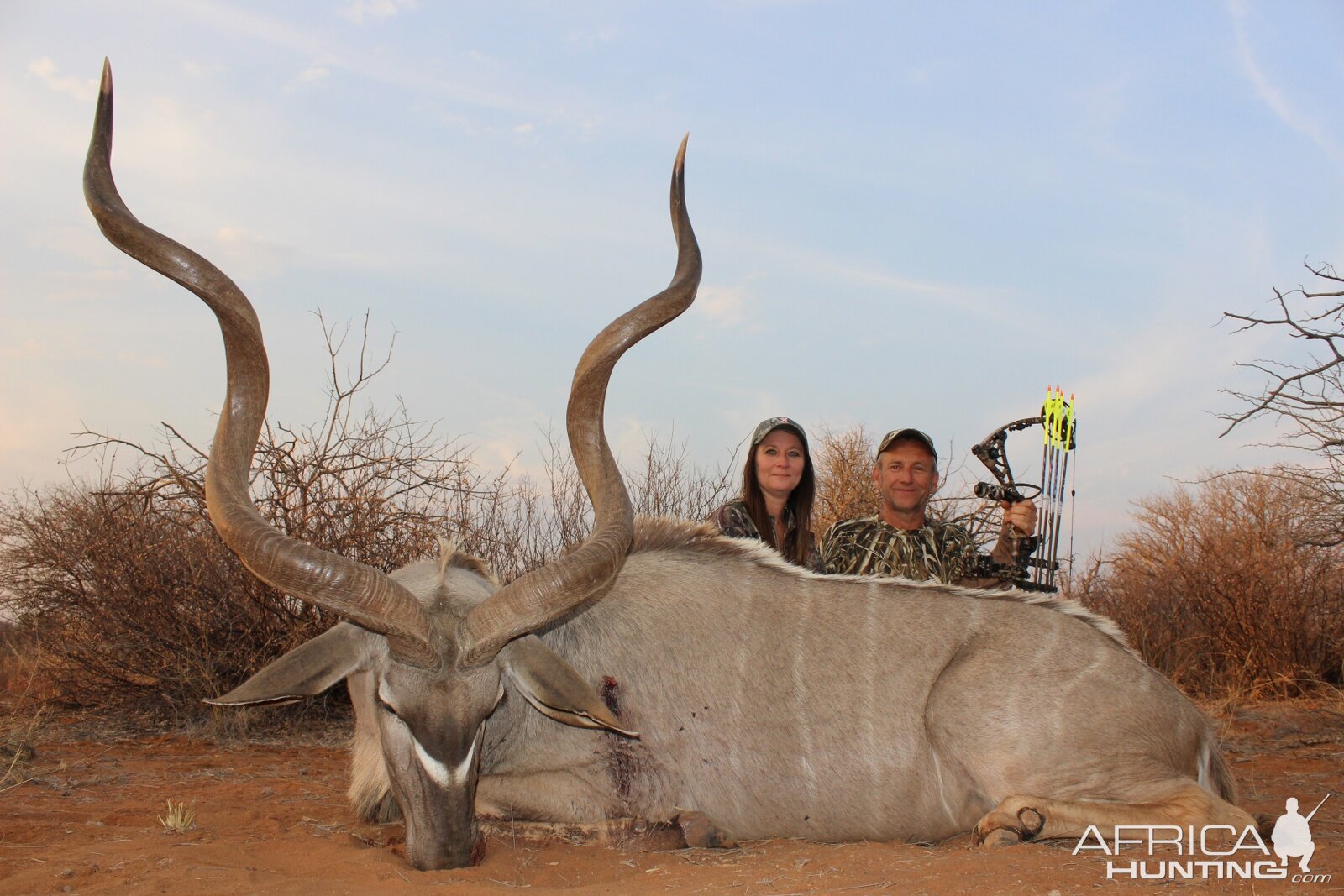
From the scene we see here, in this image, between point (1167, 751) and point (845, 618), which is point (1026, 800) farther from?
point (845, 618)

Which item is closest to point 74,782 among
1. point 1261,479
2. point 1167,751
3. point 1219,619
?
point 1167,751

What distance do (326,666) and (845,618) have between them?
181cm

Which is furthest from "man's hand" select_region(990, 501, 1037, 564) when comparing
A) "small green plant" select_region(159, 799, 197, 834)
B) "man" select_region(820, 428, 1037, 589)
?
"small green plant" select_region(159, 799, 197, 834)

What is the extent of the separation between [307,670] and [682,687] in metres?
1.26

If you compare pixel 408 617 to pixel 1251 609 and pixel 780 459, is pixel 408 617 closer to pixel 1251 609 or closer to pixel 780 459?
pixel 780 459

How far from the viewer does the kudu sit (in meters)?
3.15

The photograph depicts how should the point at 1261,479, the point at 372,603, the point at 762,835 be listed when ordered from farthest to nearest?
the point at 1261,479, the point at 762,835, the point at 372,603

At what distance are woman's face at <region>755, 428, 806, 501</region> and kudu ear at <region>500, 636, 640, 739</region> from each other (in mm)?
2264

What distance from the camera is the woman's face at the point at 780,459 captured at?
537 centimetres

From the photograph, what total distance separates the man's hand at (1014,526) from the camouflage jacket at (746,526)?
Result: 3.02 ft

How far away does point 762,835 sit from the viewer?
3.68 metres

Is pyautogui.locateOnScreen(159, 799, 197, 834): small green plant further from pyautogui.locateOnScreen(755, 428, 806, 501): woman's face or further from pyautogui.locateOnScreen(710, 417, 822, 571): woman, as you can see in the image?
pyautogui.locateOnScreen(755, 428, 806, 501): woman's face

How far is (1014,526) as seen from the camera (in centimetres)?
532
